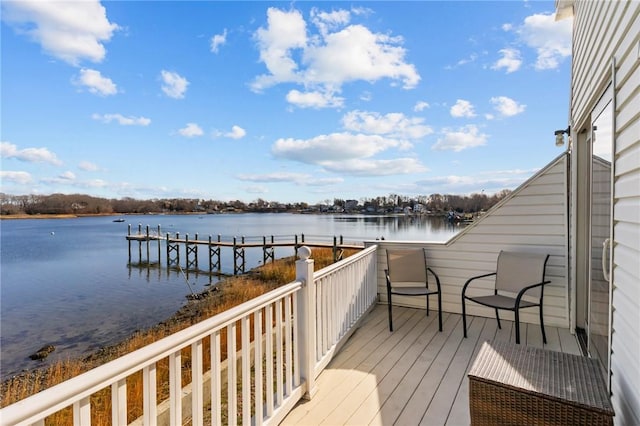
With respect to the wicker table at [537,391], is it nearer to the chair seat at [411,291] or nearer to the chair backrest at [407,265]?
the chair seat at [411,291]

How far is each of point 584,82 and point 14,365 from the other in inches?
445

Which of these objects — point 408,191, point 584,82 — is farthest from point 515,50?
point 408,191

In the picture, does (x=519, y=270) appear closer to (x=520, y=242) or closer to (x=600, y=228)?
(x=520, y=242)

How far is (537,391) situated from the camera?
164 centimetres

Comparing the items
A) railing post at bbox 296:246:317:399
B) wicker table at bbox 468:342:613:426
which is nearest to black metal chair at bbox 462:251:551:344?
wicker table at bbox 468:342:613:426

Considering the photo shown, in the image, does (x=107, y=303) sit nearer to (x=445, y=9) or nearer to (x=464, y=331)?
(x=464, y=331)

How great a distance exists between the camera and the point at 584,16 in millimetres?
2893

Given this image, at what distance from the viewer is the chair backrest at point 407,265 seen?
4.17 metres

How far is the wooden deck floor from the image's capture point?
7.26 feet

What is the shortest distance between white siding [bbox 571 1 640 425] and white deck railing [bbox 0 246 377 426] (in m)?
1.75

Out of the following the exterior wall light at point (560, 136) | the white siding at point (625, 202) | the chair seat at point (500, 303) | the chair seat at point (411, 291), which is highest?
the exterior wall light at point (560, 136)

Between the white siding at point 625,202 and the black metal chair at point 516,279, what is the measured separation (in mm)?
1777

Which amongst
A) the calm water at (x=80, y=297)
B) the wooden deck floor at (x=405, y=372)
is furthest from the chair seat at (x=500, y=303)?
the calm water at (x=80, y=297)

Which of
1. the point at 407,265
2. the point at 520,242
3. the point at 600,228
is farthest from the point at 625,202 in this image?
the point at 407,265
